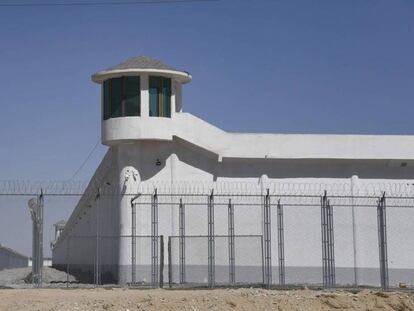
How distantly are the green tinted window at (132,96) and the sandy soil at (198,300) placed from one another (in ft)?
39.5

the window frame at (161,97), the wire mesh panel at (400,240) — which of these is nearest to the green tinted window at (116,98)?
the window frame at (161,97)

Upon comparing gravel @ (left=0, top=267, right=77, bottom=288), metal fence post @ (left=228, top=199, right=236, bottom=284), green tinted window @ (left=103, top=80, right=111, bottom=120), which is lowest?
gravel @ (left=0, top=267, right=77, bottom=288)

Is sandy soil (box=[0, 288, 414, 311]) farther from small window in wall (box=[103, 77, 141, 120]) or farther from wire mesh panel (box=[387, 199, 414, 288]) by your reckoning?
small window in wall (box=[103, 77, 141, 120])

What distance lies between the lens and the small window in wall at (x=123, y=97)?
118 feet

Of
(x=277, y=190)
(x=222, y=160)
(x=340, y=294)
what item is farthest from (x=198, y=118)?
(x=340, y=294)

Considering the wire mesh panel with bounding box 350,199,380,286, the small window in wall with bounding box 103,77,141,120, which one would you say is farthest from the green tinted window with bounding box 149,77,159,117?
the wire mesh panel with bounding box 350,199,380,286

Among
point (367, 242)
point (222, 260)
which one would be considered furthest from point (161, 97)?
point (367, 242)

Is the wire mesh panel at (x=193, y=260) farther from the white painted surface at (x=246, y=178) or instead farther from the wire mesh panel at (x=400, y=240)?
the wire mesh panel at (x=400, y=240)

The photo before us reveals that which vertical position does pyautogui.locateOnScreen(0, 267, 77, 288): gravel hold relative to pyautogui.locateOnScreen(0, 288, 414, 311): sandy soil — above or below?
above

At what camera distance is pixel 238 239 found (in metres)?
33.9

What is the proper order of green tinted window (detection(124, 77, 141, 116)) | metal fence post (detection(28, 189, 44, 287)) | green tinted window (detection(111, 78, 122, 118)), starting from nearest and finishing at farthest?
1. metal fence post (detection(28, 189, 44, 287))
2. green tinted window (detection(124, 77, 141, 116))
3. green tinted window (detection(111, 78, 122, 118))

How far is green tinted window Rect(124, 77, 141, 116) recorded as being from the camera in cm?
3606

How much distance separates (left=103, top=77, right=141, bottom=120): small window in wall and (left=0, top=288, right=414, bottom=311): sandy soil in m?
12.1

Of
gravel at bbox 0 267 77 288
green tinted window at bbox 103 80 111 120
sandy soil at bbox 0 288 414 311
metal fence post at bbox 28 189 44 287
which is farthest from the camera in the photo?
green tinted window at bbox 103 80 111 120
